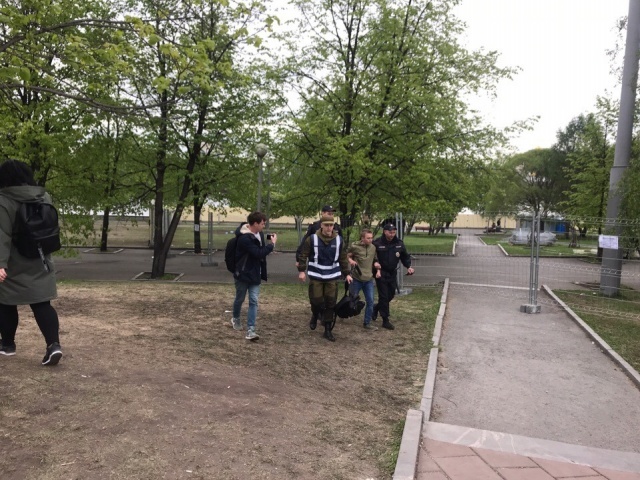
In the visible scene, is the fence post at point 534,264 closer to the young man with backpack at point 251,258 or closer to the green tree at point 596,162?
the young man with backpack at point 251,258

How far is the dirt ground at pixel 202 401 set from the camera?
307 cm

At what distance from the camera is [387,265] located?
25.4 ft

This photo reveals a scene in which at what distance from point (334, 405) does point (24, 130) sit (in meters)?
11.3

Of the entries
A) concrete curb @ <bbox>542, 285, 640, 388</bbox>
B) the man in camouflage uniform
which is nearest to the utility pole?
concrete curb @ <bbox>542, 285, 640, 388</bbox>

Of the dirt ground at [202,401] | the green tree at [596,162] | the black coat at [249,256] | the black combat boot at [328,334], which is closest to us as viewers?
the dirt ground at [202,401]

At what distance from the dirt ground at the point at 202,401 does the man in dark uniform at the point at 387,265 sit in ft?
1.75

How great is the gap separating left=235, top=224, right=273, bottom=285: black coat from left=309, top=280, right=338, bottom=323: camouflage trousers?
0.82 m

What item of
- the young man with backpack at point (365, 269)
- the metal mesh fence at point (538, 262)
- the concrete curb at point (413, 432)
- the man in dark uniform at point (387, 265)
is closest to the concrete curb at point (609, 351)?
the metal mesh fence at point (538, 262)

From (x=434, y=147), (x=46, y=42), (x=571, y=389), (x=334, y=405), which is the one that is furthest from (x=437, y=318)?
(x=46, y=42)

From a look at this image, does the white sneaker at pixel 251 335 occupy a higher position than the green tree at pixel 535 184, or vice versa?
the green tree at pixel 535 184

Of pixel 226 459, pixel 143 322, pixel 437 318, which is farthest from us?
pixel 437 318

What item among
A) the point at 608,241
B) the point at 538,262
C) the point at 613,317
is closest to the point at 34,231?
the point at 538,262

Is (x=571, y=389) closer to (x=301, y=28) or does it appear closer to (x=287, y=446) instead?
(x=287, y=446)

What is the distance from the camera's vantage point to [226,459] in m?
3.14
